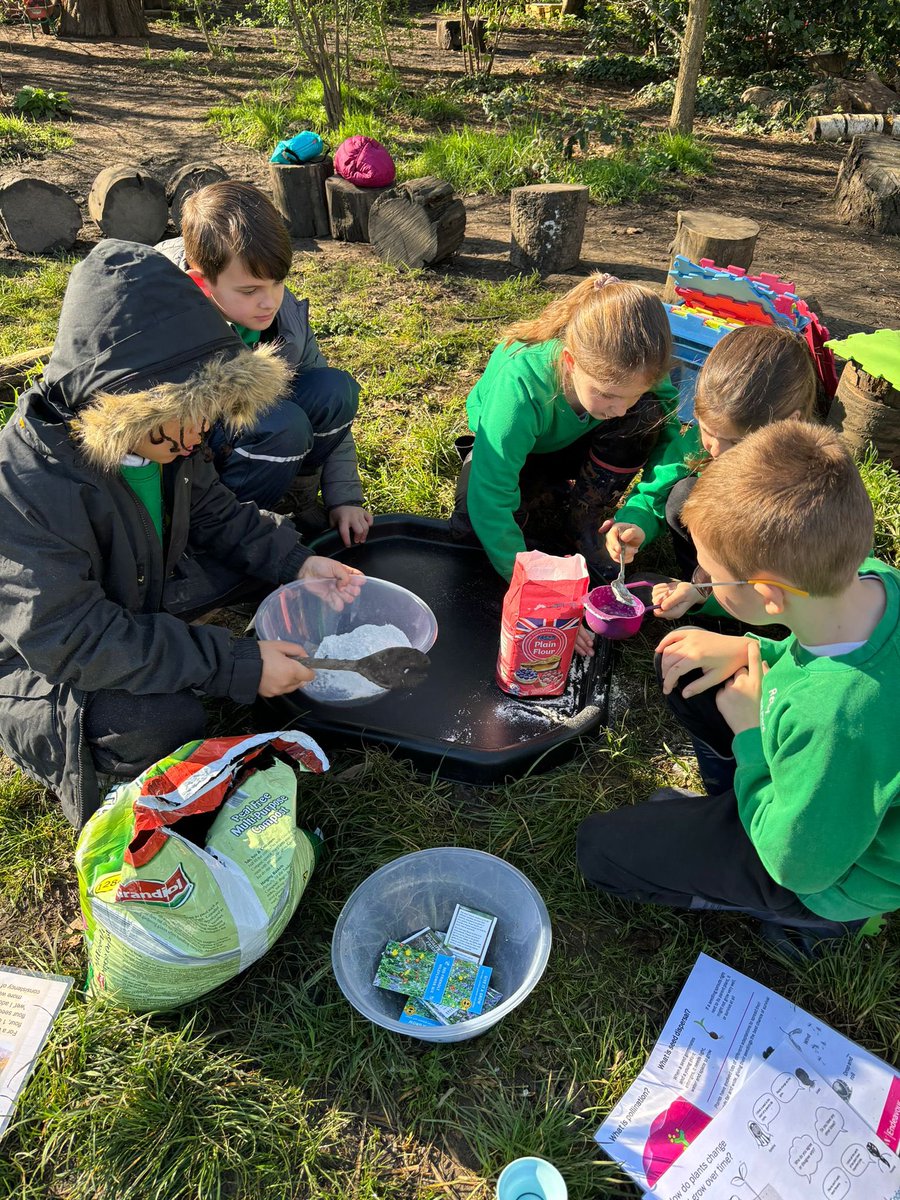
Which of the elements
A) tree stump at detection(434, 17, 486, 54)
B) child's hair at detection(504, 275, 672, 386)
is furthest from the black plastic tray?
tree stump at detection(434, 17, 486, 54)

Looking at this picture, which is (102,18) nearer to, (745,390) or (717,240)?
(717,240)

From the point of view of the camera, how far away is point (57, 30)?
944 cm

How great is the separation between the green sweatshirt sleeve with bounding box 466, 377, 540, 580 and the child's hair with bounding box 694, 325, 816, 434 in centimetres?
48

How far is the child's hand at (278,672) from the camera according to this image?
1.88 m

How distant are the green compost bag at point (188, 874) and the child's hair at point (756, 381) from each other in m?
1.33

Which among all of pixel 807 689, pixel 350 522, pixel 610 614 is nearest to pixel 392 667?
pixel 610 614

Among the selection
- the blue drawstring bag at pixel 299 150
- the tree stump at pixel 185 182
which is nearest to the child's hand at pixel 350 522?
the tree stump at pixel 185 182

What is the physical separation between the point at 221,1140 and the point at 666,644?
1321 millimetres

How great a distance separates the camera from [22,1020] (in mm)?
1640

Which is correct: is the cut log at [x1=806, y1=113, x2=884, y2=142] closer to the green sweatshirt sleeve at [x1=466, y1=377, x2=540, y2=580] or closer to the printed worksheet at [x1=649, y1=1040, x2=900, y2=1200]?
the green sweatshirt sleeve at [x1=466, y1=377, x2=540, y2=580]

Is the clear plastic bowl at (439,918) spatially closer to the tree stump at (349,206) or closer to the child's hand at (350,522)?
the child's hand at (350,522)

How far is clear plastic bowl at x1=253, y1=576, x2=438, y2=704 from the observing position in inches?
86.1

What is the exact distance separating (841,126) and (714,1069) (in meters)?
7.94

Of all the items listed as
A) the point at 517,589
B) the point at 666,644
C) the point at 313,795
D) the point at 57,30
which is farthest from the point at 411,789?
the point at 57,30
